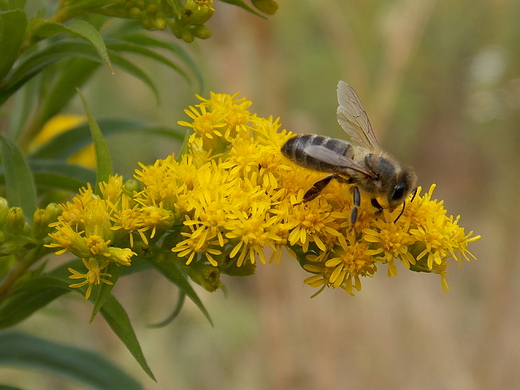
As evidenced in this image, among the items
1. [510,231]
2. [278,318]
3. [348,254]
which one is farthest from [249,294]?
[348,254]

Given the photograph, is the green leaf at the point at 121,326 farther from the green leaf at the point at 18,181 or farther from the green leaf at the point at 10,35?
the green leaf at the point at 10,35

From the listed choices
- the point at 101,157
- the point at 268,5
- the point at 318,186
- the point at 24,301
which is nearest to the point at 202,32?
the point at 268,5

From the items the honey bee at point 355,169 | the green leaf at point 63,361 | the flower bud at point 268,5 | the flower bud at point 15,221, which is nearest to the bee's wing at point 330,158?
the honey bee at point 355,169

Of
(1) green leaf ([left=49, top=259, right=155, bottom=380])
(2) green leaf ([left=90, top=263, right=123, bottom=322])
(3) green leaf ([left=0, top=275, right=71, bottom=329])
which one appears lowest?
(3) green leaf ([left=0, top=275, right=71, bottom=329])

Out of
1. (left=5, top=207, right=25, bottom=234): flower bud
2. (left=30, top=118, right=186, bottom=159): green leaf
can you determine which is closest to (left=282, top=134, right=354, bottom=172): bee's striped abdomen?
(left=30, top=118, right=186, bottom=159): green leaf

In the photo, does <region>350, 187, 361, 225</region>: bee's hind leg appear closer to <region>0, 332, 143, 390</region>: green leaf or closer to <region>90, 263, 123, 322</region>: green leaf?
<region>90, 263, 123, 322</region>: green leaf
